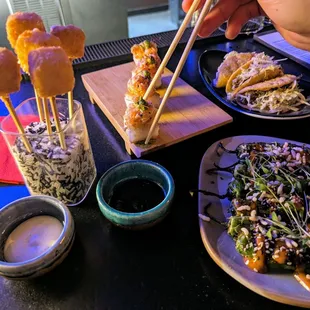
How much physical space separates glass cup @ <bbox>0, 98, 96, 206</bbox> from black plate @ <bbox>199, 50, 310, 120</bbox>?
0.54m

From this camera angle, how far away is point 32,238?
688 mm

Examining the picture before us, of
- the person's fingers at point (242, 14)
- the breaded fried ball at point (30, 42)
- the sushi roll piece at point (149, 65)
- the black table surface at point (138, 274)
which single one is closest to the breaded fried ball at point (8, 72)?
the breaded fried ball at point (30, 42)

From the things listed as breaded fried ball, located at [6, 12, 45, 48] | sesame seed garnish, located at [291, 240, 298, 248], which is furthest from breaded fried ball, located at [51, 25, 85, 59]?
sesame seed garnish, located at [291, 240, 298, 248]

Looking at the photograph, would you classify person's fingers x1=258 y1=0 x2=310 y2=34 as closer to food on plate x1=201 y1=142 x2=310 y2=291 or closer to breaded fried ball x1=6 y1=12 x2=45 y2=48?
food on plate x1=201 y1=142 x2=310 y2=291

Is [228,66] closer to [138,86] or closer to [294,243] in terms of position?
[138,86]

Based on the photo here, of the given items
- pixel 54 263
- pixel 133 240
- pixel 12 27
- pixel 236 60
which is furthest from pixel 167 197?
pixel 236 60

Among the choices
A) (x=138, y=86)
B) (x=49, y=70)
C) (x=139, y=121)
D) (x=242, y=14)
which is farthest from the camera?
(x=242, y=14)

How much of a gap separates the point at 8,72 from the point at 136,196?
37 cm

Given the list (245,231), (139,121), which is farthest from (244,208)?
(139,121)

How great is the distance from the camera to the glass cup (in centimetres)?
72

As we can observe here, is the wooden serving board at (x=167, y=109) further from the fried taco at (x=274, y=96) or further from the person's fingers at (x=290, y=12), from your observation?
the person's fingers at (x=290, y=12)

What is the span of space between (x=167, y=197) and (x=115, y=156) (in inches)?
13.1

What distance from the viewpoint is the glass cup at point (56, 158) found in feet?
2.37

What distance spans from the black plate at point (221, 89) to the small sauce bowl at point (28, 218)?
0.67 m
